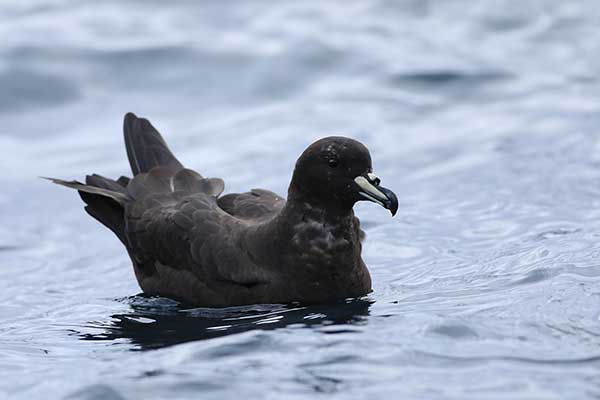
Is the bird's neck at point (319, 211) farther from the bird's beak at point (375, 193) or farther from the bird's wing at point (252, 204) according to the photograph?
the bird's wing at point (252, 204)

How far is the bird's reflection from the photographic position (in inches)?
308

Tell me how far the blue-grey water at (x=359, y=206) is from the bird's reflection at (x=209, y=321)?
3cm

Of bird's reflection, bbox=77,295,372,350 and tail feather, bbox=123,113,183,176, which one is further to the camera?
tail feather, bbox=123,113,183,176

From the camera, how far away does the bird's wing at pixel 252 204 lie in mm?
9344

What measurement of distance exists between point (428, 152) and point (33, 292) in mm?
5275

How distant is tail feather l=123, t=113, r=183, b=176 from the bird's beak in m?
2.52

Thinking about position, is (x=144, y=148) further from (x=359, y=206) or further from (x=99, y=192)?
(x=359, y=206)

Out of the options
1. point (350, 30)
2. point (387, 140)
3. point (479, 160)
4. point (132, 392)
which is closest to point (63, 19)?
point (350, 30)

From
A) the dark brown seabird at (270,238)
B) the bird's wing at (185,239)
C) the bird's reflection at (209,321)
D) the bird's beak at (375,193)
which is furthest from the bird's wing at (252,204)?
the bird's beak at (375,193)

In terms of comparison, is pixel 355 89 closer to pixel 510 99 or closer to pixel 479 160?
pixel 510 99

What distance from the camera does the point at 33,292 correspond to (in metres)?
10.8

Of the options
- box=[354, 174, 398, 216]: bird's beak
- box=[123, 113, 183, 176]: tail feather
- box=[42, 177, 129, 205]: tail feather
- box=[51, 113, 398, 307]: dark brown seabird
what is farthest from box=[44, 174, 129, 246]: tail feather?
box=[354, 174, 398, 216]: bird's beak

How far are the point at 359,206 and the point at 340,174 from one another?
458 cm

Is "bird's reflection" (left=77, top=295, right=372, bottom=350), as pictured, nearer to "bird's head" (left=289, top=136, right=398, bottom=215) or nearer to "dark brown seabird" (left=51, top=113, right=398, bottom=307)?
"dark brown seabird" (left=51, top=113, right=398, bottom=307)
